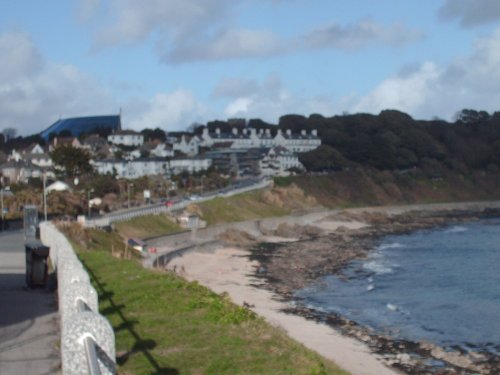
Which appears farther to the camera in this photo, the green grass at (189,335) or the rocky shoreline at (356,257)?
the rocky shoreline at (356,257)

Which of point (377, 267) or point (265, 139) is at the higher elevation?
point (265, 139)

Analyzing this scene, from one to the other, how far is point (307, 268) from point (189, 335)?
36.3m

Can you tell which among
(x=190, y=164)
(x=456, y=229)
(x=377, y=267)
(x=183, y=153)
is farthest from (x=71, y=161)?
(x=183, y=153)

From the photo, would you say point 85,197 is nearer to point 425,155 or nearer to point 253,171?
point 253,171

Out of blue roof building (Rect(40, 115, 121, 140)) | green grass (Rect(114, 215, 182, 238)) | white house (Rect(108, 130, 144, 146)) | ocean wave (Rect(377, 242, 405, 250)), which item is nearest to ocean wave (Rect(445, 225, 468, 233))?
ocean wave (Rect(377, 242, 405, 250))

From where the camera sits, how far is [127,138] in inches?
6319

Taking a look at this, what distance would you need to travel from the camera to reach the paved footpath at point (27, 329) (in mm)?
12191

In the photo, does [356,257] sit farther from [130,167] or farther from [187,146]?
[187,146]

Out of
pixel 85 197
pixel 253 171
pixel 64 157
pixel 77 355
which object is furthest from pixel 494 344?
pixel 253 171

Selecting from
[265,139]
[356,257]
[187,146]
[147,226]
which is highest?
[265,139]

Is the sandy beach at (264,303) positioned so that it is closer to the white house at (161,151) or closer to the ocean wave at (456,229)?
the ocean wave at (456,229)

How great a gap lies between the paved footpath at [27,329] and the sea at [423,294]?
522 inches

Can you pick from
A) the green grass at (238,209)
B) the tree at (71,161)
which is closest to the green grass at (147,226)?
the green grass at (238,209)

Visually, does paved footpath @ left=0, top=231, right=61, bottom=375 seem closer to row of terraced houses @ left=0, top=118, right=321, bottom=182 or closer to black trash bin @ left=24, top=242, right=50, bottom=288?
black trash bin @ left=24, top=242, right=50, bottom=288
